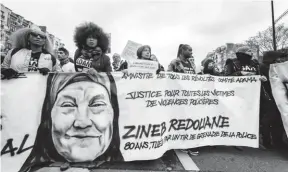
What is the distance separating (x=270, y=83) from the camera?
3496 millimetres

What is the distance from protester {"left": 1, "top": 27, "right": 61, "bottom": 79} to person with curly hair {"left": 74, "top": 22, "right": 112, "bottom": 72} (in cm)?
41

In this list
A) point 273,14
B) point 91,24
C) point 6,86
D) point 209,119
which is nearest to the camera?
point 6,86

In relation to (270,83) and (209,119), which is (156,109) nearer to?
(209,119)

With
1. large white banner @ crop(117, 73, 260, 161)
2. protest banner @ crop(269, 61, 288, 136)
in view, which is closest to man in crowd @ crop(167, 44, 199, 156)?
large white banner @ crop(117, 73, 260, 161)

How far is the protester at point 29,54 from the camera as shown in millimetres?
3064

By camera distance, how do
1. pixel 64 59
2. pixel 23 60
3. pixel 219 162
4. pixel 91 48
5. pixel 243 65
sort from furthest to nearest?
1. pixel 64 59
2. pixel 243 65
3. pixel 91 48
4. pixel 23 60
5. pixel 219 162

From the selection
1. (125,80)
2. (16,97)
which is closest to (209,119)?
(125,80)

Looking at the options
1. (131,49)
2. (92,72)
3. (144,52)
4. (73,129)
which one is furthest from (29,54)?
(144,52)

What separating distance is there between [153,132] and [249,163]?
145 centimetres

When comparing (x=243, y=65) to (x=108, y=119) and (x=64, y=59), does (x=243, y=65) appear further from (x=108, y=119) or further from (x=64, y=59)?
(x=64, y=59)

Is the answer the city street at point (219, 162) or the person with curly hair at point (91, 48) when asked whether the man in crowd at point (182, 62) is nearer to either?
the person with curly hair at point (91, 48)

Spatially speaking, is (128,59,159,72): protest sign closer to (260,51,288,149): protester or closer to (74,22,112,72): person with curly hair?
(74,22,112,72): person with curly hair

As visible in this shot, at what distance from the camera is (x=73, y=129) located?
2.70 metres

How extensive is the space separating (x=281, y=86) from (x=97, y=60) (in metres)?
3.03
